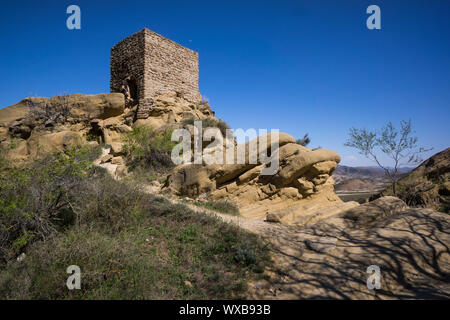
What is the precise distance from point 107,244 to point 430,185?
986cm

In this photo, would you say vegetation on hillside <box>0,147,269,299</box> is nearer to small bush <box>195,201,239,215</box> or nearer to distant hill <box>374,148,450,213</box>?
small bush <box>195,201,239,215</box>

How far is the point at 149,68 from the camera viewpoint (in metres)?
13.2

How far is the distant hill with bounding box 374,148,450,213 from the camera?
23.0 feet

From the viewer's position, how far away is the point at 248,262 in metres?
4.19

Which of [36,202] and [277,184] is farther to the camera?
[277,184]

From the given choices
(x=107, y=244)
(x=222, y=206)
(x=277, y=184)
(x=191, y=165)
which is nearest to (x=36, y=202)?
(x=107, y=244)

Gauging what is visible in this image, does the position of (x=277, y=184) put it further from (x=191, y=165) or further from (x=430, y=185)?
(x=430, y=185)

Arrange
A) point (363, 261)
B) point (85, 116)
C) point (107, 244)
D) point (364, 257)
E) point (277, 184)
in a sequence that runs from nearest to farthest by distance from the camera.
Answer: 1. point (107, 244)
2. point (363, 261)
3. point (364, 257)
4. point (277, 184)
5. point (85, 116)

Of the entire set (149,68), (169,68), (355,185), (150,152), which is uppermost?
(169,68)

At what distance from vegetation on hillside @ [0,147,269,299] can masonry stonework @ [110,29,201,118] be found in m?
9.29

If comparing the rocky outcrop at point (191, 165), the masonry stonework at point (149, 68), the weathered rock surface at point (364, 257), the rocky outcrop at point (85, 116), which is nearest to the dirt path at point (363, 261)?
the weathered rock surface at point (364, 257)
